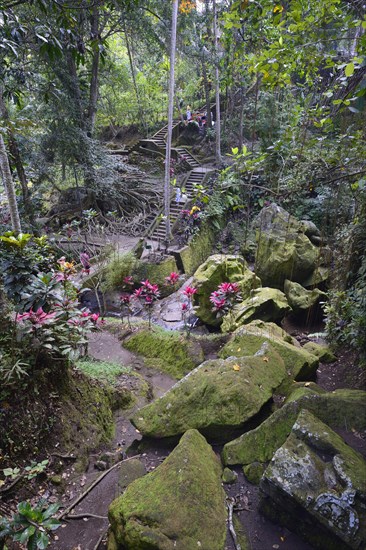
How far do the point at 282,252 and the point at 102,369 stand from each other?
6002 mm

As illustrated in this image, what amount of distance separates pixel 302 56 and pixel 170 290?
26.2 ft

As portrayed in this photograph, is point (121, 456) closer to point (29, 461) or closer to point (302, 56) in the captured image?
point (29, 461)

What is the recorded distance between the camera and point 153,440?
361cm

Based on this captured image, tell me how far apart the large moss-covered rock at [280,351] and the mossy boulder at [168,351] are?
2.87 ft

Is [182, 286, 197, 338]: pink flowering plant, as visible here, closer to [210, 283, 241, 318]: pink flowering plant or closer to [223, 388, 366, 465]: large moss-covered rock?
[210, 283, 241, 318]: pink flowering plant

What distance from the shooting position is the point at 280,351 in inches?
183

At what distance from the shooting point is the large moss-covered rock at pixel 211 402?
3422 millimetres

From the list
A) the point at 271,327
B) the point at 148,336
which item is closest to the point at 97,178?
the point at 148,336

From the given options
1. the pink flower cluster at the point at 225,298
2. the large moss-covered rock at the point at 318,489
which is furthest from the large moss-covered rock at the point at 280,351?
the large moss-covered rock at the point at 318,489

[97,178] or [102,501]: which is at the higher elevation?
[97,178]

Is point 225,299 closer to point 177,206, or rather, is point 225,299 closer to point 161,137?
point 177,206

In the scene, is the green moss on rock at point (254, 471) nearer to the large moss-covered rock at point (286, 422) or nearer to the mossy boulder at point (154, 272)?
the large moss-covered rock at point (286, 422)

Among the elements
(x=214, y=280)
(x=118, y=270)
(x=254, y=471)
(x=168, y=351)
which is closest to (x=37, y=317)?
(x=254, y=471)

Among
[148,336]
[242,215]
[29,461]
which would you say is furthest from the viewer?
[242,215]
